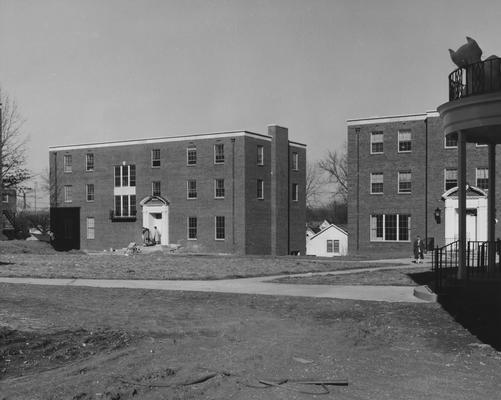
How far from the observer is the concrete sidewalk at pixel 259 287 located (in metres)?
15.7

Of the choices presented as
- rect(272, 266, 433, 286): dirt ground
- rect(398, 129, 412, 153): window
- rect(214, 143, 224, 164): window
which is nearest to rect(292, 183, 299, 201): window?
rect(214, 143, 224, 164): window

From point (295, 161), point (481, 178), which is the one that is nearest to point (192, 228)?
point (295, 161)

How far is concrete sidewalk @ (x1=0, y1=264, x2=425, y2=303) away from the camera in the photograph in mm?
15688

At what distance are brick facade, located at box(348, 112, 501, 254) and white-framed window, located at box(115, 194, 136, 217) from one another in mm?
19612

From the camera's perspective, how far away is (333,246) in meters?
63.8

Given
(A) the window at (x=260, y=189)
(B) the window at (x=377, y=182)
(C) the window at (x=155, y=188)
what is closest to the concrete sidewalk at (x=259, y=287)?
(B) the window at (x=377, y=182)

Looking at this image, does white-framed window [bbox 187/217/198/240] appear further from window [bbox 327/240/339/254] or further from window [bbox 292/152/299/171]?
window [bbox 327/240/339/254]

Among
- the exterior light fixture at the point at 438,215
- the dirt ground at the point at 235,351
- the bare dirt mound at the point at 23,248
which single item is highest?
the exterior light fixture at the point at 438,215

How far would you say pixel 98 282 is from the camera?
65.4 feet

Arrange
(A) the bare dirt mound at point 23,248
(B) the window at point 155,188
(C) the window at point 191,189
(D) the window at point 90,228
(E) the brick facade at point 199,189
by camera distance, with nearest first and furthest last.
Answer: (A) the bare dirt mound at point 23,248 < (E) the brick facade at point 199,189 < (C) the window at point 191,189 < (B) the window at point 155,188 < (D) the window at point 90,228

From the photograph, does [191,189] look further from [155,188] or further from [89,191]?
[89,191]

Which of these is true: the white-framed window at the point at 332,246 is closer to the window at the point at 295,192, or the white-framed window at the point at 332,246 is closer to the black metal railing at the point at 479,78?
the window at the point at 295,192

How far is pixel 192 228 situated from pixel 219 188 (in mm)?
4096

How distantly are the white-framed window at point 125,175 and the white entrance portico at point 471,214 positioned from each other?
26251 millimetres
